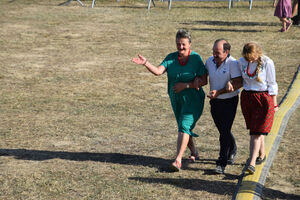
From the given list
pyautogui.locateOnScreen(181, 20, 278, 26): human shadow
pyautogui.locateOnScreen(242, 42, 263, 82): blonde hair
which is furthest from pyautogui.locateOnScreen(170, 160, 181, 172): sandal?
pyautogui.locateOnScreen(181, 20, 278, 26): human shadow

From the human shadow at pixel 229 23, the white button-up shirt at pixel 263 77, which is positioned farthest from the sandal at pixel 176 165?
the human shadow at pixel 229 23

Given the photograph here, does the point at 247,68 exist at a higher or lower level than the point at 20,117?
higher

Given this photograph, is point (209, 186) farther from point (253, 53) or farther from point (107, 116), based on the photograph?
point (107, 116)

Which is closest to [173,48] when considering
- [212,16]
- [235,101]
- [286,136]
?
[212,16]

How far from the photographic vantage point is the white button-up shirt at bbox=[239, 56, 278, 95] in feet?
18.8

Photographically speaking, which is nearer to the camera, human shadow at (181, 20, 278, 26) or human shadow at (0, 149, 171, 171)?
human shadow at (0, 149, 171, 171)

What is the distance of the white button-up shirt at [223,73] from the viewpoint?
5895 millimetres

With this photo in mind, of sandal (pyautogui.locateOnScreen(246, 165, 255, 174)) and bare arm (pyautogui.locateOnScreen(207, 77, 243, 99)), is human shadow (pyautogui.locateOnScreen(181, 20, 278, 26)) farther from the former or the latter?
sandal (pyautogui.locateOnScreen(246, 165, 255, 174))

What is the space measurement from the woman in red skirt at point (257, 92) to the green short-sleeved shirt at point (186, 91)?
1.74 feet

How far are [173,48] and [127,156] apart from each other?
26.3 ft

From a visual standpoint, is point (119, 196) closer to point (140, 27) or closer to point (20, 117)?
point (20, 117)

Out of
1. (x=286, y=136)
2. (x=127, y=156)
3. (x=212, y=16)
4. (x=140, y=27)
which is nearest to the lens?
(x=127, y=156)

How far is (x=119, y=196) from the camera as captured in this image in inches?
221

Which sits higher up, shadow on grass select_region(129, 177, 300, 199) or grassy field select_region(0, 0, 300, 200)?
shadow on grass select_region(129, 177, 300, 199)
